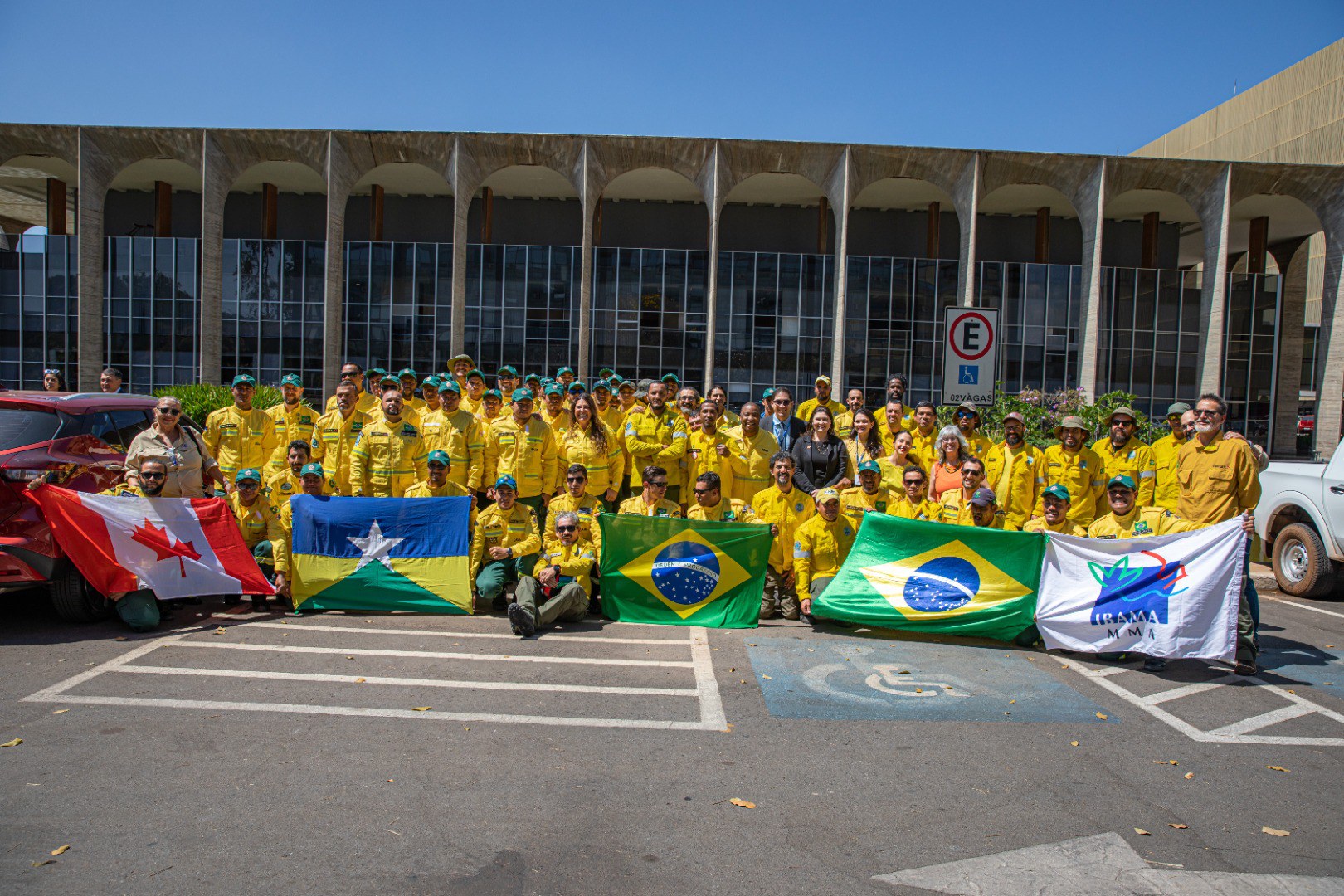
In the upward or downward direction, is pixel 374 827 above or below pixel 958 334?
below

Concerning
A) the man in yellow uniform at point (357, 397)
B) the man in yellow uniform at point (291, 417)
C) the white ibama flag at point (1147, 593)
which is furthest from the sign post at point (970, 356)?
the man in yellow uniform at point (291, 417)

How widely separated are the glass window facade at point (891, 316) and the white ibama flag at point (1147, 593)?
74.2 feet

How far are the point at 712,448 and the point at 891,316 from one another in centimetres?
2198

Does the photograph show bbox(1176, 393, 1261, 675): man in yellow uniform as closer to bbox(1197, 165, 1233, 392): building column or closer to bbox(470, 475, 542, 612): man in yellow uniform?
bbox(470, 475, 542, 612): man in yellow uniform

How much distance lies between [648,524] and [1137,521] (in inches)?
168

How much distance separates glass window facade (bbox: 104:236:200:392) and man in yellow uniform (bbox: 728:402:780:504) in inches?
1032

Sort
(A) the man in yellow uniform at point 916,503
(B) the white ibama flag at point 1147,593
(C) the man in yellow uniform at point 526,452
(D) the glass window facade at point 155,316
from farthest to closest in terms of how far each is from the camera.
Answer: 1. (D) the glass window facade at point 155,316
2. (C) the man in yellow uniform at point 526,452
3. (A) the man in yellow uniform at point 916,503
4. (B) the white ibama flag at point 1147,593

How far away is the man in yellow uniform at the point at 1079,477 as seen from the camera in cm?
853

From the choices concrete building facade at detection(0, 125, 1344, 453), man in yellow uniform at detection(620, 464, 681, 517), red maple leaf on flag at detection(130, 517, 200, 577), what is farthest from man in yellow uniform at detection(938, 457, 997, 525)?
concrete building facade at detection(0, 125, 1344, 453)

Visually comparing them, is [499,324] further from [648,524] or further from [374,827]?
[374,827]

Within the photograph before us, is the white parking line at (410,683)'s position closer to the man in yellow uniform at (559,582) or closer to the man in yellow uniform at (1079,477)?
the man in yellow uniform at (559,582)

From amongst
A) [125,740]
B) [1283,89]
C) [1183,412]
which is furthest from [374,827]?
[1283,89]

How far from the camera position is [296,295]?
29.8m

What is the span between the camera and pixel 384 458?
8992 mm
